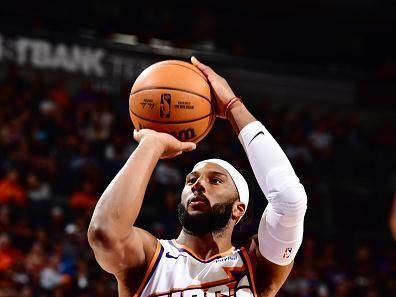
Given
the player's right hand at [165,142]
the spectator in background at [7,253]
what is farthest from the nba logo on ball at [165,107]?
the spectator in background at [7,253]

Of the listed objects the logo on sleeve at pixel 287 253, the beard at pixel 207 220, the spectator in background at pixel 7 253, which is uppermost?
the beard at pixel 207 220

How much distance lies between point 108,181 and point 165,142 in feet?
24.6

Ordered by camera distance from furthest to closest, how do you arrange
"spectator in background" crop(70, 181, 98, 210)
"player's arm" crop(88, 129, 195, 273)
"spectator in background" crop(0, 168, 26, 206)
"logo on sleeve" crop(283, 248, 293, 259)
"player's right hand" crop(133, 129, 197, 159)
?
1. "spectator in background" crop(70, 181, 98, 210)
2. "spectator in background" crop(0, 168, 26, 206)
3. "logo on sleeve" crop(283, 248, 293, 259)
4. "player's right hand" crop(133, 129, 197, 159)
5. "player's arm" crop(88, 129, 195, 273)

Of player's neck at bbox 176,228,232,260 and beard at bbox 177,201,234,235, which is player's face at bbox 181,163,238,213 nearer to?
beard at bbox 177,201,234,235

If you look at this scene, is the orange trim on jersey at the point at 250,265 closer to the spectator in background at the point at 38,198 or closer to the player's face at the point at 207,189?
the player's face at the point at 207,189

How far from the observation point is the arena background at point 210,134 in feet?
32.1

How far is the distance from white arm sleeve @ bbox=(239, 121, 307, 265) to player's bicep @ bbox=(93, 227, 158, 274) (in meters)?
0.52

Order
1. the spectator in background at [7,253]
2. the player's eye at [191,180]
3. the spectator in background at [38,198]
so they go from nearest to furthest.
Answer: the player's eye at [191,180] → the spectator in background at [7,253] → the spectator in background at [38,198]

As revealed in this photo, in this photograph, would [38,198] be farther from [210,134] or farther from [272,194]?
[272,194]

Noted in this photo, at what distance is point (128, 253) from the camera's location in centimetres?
309

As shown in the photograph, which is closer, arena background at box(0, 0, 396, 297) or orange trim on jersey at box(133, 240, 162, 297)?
orange trim on jersey at box(133, 240, 162, 297)

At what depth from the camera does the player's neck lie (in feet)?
11.5

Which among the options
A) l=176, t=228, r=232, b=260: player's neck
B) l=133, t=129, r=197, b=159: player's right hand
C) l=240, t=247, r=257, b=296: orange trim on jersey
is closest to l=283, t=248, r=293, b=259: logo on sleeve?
l=240, t=247, r=257, b=296: orange trim on jersey

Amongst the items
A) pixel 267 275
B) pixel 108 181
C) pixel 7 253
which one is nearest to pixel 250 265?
pixel 267 275
